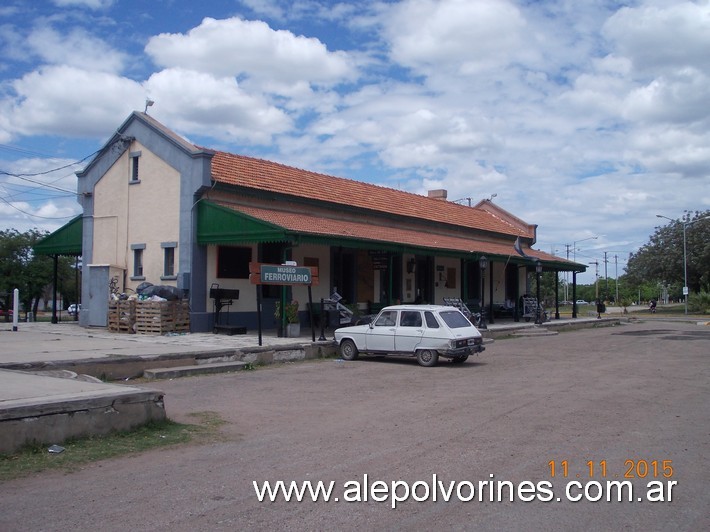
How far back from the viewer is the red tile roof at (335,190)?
2541cm

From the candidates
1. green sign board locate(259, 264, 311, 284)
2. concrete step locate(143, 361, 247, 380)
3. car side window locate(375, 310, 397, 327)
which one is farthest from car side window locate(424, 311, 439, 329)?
concrete step locate(143, 361, 247, 380)

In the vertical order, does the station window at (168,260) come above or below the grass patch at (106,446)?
above

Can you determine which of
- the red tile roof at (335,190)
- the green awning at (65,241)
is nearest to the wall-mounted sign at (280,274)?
the red tile roof at (335,190)

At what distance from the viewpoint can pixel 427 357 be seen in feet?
56.4

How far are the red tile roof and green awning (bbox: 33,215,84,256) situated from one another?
701 centimetres

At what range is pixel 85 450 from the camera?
8.05 meters

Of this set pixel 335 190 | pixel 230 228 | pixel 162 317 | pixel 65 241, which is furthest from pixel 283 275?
pixel 65 241

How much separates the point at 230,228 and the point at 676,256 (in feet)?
178

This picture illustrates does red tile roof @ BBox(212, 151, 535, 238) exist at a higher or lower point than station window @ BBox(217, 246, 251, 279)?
higher

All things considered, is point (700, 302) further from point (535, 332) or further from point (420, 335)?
point (420, 335)

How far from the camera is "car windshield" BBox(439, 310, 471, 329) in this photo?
17391 millimetres

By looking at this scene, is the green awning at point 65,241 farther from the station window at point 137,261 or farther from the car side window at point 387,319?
the car side window at point 387,319

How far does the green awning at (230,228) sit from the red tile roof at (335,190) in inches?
57.5
